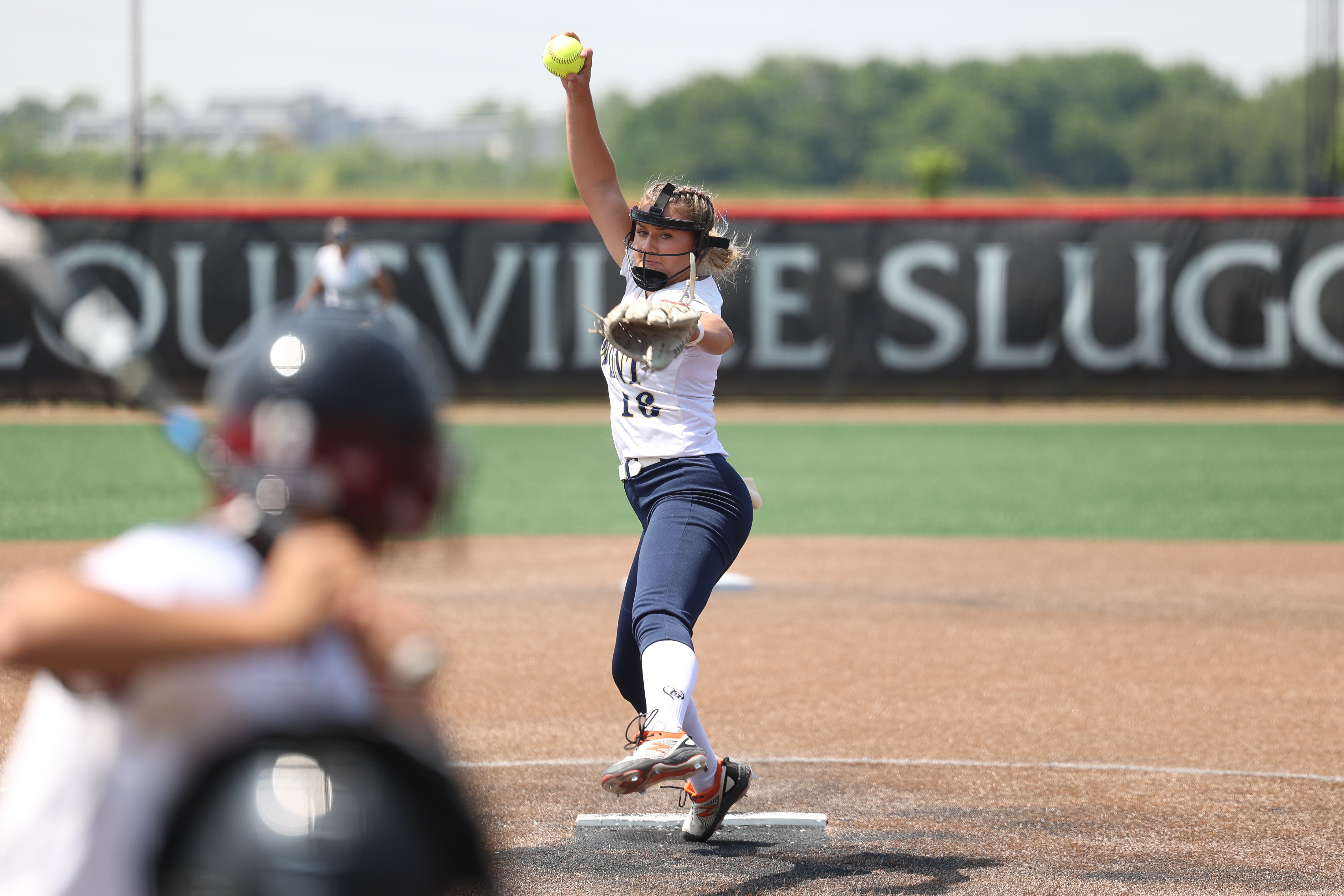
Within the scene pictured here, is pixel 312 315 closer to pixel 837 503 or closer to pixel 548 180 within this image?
pixel 837 503

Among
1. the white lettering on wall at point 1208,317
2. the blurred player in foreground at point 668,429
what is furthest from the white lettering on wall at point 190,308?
the blurred player in foreground at point 668,429

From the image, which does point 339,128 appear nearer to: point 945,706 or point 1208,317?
point 1208,317

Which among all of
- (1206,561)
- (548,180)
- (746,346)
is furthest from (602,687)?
(548,180)

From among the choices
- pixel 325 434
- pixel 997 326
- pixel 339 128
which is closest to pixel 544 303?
pixel 997 326

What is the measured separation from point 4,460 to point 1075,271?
1330 centimetres

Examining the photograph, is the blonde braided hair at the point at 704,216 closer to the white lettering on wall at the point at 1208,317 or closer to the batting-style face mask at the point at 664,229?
the batting-style face mask at the point at 664,229

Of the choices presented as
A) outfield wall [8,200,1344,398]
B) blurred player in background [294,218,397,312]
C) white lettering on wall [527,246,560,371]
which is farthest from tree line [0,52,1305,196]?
blurred player in background [294,218,397,312]

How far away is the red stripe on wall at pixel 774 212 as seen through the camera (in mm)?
19766

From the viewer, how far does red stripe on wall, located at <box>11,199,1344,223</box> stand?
19766mm

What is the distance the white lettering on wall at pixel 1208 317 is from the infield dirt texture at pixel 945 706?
7.96 m

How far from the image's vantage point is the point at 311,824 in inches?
58.2

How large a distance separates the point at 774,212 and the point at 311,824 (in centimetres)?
1937

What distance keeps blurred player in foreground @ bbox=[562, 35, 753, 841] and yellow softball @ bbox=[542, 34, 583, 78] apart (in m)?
0.04

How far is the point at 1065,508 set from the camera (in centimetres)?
1294
